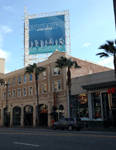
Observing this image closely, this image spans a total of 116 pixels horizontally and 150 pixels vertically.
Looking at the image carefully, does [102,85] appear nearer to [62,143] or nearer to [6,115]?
[62,143]

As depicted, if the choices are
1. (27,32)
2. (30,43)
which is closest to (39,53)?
(30,43)

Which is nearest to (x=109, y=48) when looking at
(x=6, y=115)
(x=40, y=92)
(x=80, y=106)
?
(x=80, y=106)

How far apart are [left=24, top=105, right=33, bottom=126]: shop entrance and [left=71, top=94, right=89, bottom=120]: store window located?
12.6 m

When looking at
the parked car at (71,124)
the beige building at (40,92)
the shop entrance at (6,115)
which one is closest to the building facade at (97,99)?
the beige building at (40,92)

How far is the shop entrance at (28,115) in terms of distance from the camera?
149ft

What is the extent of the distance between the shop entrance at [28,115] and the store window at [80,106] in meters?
12.6

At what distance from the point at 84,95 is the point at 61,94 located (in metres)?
5.67

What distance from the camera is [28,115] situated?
46281mm

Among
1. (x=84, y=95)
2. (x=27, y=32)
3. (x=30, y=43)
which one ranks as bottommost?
(x=84, y=95)

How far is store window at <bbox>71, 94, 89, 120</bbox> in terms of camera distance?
33.9 meters

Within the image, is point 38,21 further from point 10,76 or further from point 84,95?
point 84,95

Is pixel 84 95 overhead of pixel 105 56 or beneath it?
beneath

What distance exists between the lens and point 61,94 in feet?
127

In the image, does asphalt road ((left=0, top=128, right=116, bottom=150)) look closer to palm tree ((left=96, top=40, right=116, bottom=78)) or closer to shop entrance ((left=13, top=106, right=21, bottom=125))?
palm tree ((left=96, top=40, right=116, bottom=78))
